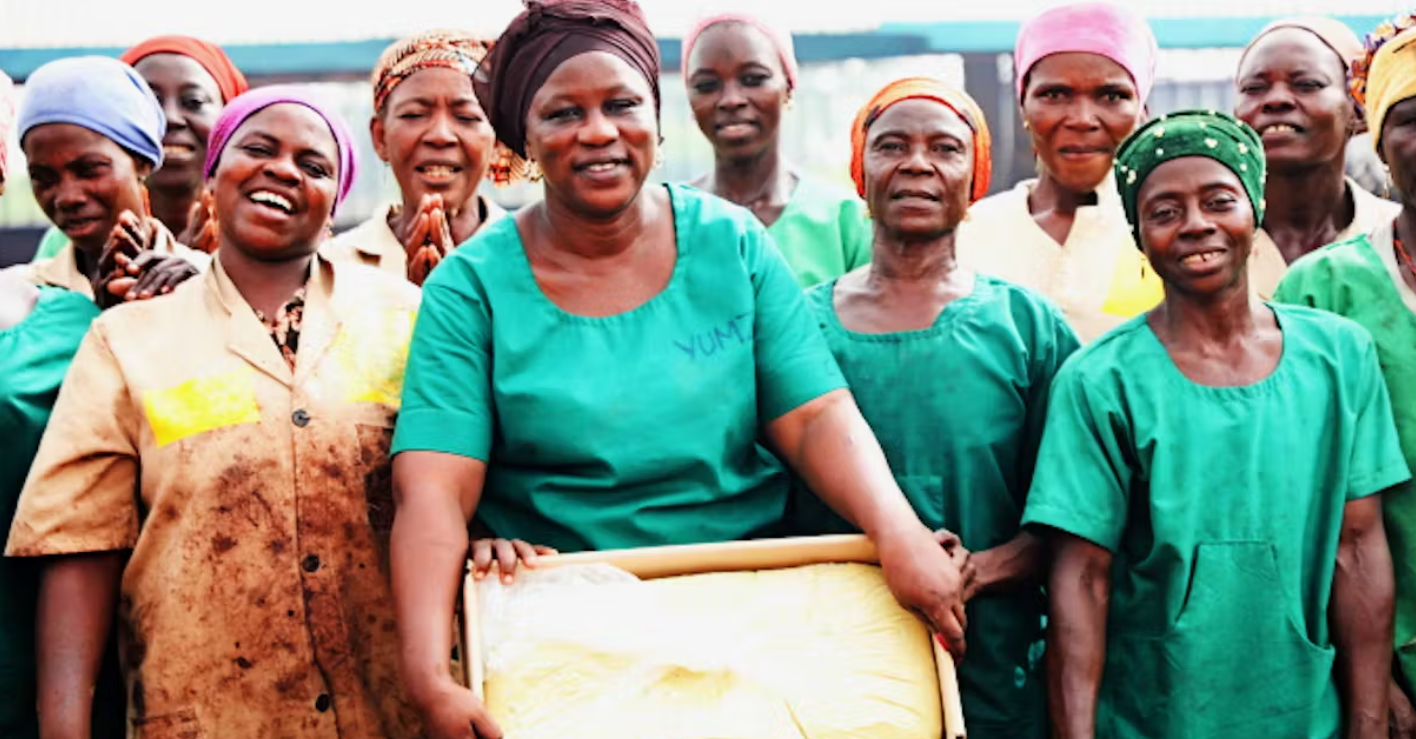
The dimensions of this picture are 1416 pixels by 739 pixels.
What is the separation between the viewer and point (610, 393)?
327cm

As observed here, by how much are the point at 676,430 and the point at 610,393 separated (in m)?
0.15

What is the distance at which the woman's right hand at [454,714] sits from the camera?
9.39 feet

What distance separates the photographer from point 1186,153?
3627 millimetres

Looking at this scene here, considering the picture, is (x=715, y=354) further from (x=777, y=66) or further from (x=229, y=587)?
(x=777, y=66)

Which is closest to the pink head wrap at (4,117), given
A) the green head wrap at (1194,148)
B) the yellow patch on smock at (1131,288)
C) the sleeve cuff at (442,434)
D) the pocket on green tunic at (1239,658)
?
the sleeve cuff at (442,434)

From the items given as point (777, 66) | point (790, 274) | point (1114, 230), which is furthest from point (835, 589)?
point (777, 66)

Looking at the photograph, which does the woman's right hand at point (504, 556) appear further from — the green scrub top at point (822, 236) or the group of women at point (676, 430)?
the green scrub top at point (822, 236)

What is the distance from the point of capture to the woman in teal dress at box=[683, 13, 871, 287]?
199 inches

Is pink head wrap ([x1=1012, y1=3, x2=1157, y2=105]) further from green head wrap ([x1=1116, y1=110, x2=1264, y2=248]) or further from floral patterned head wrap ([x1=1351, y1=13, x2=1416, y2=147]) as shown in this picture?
green head wrap ([x1=1116, y1=110, x2=1264, y2=248])

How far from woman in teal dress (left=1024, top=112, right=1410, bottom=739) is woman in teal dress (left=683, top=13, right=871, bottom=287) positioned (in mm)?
1513

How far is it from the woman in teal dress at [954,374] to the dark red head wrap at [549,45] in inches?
29.2

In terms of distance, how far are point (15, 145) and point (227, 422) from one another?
5.22 ft

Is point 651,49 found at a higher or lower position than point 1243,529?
higher

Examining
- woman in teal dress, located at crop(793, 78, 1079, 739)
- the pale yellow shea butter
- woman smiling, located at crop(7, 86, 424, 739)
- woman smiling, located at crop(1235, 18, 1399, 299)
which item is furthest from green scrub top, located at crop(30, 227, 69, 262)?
woman smiling, located at crop(1235, 18, 1399, 299)
